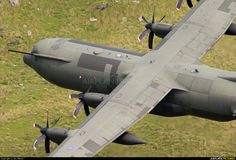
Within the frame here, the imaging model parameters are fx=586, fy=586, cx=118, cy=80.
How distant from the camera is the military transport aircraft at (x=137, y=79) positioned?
44.5 m

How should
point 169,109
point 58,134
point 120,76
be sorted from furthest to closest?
point 120,76
point 169,109
point 58,134

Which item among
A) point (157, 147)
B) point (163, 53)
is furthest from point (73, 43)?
point (157, 147)

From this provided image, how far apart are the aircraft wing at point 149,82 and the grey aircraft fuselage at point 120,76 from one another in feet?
3.97

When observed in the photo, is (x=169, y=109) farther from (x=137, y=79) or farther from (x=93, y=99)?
(x=93, y=99)

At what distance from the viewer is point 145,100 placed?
156 ft

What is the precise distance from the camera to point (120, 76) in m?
51.7

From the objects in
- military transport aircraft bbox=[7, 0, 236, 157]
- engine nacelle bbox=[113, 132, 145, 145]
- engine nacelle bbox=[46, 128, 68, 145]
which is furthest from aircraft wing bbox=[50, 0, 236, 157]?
engine nacelle bbox=[46, 128, 68, 145]

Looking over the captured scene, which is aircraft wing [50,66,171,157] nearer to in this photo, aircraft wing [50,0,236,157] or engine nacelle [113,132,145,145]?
aircraft wing [50,0,236,157]

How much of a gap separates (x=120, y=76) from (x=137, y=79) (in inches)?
92.6

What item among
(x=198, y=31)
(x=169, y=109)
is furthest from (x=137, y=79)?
(x=198, y=31)

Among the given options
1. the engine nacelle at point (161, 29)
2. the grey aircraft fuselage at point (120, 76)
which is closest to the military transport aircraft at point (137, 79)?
the grey aircraft fuselage at point (120, 76)

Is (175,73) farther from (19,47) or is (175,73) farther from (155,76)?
(19,47)

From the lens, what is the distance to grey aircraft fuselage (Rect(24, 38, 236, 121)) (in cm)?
4816

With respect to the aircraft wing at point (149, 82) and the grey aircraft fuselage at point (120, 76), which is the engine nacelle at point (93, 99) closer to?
the grey aircraft fuselage at point (120, 76)
